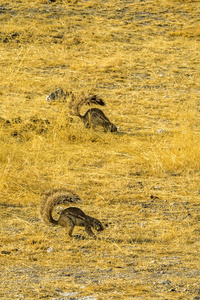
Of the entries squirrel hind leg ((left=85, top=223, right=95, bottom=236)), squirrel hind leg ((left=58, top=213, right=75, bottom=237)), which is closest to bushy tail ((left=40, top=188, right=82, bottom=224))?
squirrel hind leg ((left=58, top=213, right=75, bottom=237))

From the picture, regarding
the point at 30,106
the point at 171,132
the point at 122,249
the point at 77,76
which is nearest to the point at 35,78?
the point at 77,76

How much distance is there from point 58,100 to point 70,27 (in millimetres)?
5256

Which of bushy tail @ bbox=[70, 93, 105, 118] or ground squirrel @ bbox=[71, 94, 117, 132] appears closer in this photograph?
bushy tail @ bbox=[70, 93, 105, 118]

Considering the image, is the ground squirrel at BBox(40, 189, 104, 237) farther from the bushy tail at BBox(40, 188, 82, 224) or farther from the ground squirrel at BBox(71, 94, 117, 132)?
the ground squirrel at BBox(71, 94, 117, 132)

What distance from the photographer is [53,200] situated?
5.04 m

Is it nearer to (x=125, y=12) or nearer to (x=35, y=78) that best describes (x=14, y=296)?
(x=35, y=78)

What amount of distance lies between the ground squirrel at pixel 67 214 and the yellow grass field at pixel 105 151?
9 centimetres

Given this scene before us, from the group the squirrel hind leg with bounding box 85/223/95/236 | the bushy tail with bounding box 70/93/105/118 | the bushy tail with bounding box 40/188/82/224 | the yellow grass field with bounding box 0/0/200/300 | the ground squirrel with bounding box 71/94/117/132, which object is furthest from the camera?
the ground squirrel with bounding box 71/94/117/132

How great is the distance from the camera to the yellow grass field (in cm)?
424

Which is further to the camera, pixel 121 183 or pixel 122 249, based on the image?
pixel 121 183

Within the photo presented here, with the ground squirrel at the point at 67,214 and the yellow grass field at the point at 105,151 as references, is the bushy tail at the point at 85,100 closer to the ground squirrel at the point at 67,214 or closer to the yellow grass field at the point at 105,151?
the yellow grass field at the point at 105,151

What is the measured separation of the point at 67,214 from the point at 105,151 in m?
2.62

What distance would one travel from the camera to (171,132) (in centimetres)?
835

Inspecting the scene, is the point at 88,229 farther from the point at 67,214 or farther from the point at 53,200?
the point at 53,200
